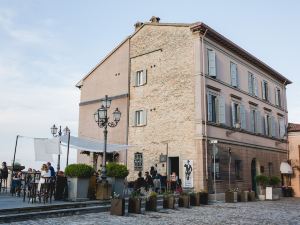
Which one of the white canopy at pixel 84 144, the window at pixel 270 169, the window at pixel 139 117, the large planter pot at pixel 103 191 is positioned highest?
the window at pixel 139 117

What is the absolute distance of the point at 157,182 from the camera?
18.6 meters

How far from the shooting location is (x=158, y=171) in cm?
2067

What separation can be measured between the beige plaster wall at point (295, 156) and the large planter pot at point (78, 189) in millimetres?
20810

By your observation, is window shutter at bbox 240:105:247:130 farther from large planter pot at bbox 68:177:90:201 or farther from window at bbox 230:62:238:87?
large planter pot at bbox 68:177:90:201

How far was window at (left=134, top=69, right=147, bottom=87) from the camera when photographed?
2284 centimetres

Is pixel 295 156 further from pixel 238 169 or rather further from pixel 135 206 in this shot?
pixel 135 206

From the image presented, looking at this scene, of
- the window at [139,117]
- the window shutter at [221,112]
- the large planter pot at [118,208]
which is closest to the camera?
the large planter pot at [118,208]

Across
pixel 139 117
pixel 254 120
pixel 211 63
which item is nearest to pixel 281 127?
pixel 254 120

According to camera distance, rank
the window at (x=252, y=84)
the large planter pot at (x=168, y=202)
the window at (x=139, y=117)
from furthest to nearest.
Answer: the window at (x=252, y=84)
the window at (x=139, y=117)
the large planter pot at (x=168, y=202)

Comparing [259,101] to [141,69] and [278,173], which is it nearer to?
[278,173]

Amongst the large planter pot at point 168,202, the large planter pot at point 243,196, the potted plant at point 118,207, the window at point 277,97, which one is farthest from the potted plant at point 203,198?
the window at point 277,97

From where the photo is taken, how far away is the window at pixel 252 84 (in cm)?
2541

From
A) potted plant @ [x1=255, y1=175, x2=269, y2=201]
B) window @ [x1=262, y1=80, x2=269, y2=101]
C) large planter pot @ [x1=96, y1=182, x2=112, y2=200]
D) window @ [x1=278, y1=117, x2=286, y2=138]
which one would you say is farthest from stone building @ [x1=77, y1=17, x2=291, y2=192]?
large planter pot @ [x1=96, y1=182, x2=112, y2=200]

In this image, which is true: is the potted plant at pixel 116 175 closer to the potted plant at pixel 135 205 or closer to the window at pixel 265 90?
the potted plant at pixel 135 205
